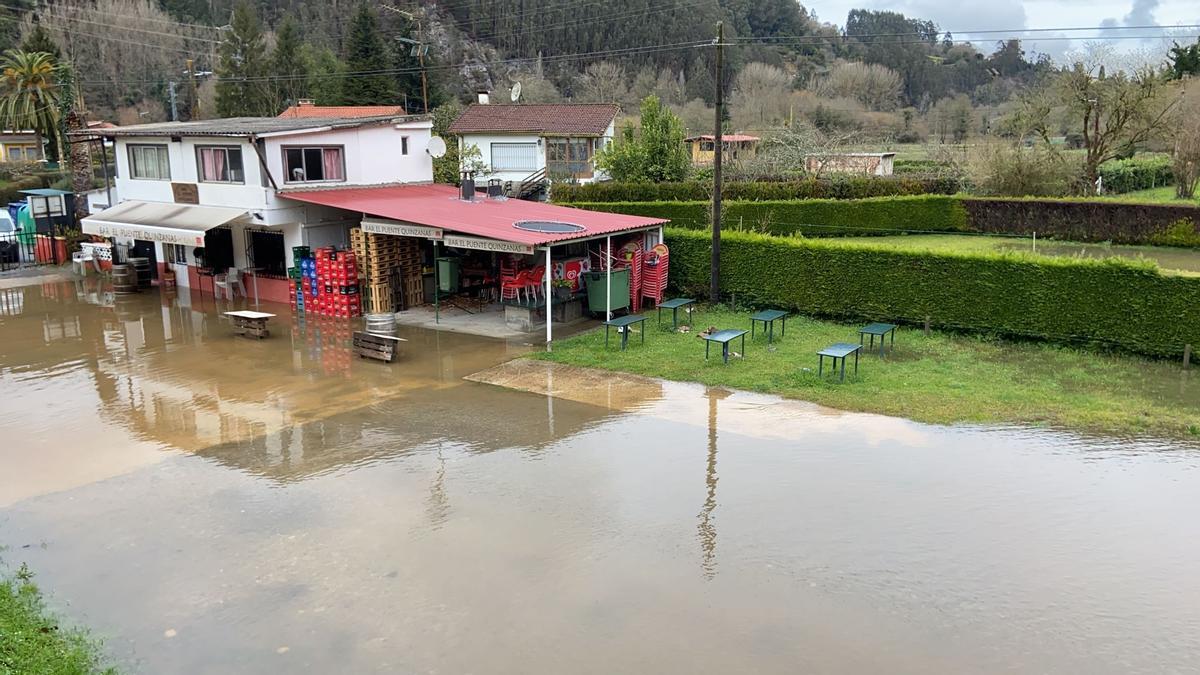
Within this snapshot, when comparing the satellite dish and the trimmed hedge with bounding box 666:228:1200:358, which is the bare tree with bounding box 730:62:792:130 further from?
the trimmed hedge with bounding box 666:228:1200:358

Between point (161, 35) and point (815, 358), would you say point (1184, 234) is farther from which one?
point (161, 35)

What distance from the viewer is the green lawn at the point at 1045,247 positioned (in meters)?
26.4

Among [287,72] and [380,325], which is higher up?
[287,72]

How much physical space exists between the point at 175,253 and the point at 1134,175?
40982 millimetres

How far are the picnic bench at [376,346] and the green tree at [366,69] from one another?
46.3 metres

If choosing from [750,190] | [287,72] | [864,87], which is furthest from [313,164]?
[864,87]

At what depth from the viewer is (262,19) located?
9469 centimetres

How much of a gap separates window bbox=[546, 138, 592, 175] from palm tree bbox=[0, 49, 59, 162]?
2048cm

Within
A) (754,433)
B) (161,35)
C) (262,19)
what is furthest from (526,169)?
(262,19)

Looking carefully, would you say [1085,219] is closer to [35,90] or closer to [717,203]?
[717,203]

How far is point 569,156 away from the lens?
41.5 meters

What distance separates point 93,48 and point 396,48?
36.2 meters

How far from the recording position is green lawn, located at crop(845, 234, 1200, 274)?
86.5ft

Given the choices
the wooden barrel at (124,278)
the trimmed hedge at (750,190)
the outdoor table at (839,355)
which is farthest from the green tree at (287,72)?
the outdoor table at (839,355)
